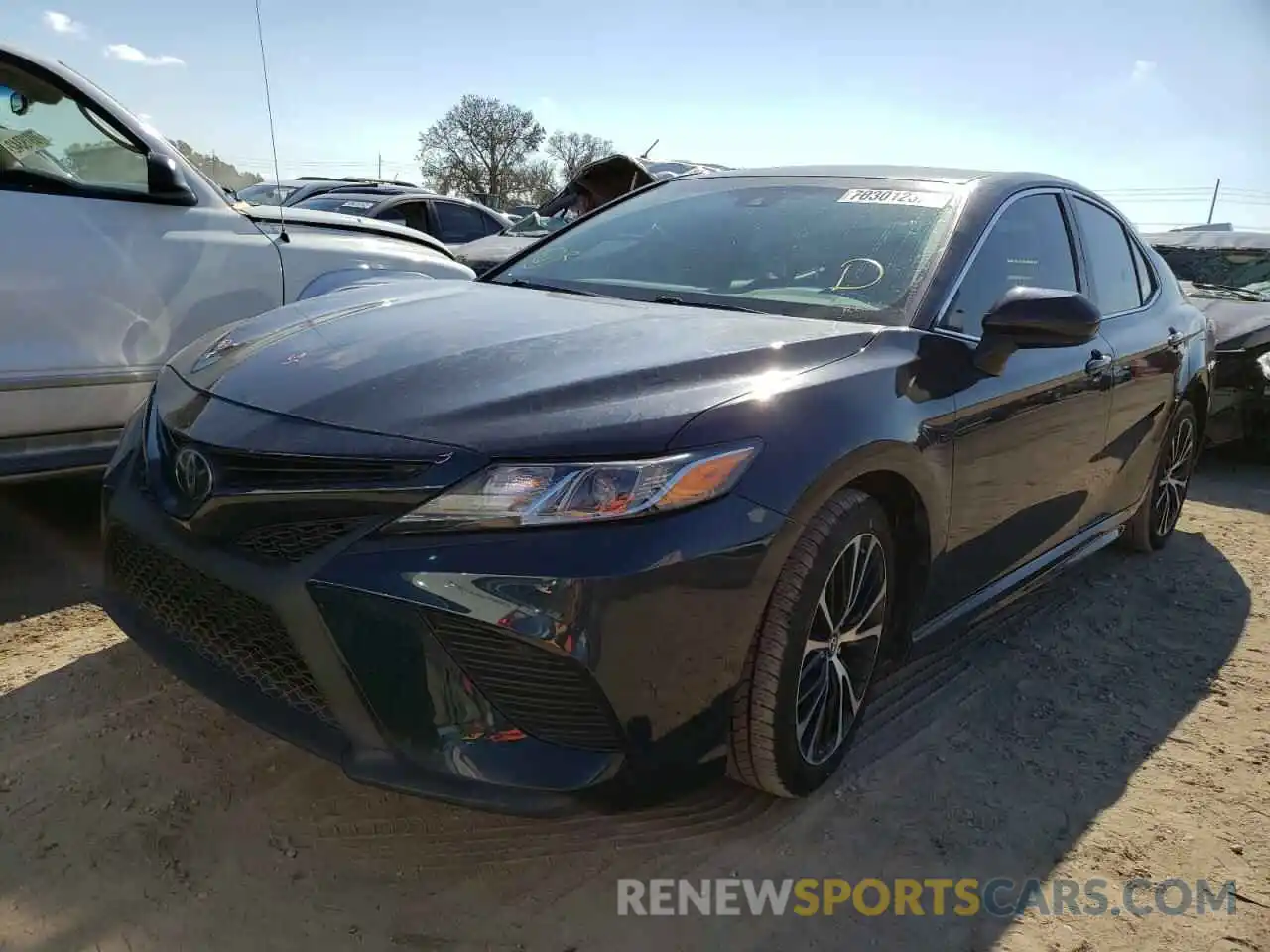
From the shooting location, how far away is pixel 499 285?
10.1ft

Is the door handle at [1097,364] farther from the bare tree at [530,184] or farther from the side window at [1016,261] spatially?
the bare tree at [530,184]

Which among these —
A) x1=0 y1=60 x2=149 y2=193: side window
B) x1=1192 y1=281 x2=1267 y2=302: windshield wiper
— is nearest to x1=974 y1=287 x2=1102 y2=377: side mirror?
x1=0 y1=60 x2=149 y2=193: side window

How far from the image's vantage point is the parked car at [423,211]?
10.1 m

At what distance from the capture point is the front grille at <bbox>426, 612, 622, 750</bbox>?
1704mm

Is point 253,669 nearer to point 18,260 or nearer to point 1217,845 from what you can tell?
point 18,260

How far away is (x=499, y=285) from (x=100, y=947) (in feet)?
6.70

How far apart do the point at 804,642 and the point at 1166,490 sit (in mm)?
3190

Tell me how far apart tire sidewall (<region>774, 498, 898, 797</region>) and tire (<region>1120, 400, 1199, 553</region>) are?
8.24 feet

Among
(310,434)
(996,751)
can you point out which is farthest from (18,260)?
(996,751)

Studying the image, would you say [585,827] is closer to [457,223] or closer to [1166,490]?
[1166,490]

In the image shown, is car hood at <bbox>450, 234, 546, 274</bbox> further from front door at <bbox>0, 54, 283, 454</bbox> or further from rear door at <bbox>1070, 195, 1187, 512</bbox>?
rear door at <bbox>1070, 195, 1187, 512</bbox>

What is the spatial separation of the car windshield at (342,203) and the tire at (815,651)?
873 cm

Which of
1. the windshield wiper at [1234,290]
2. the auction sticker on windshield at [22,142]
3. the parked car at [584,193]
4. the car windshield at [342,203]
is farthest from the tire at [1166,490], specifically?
the car windshield at [342,203]

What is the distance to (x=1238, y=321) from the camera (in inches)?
253
